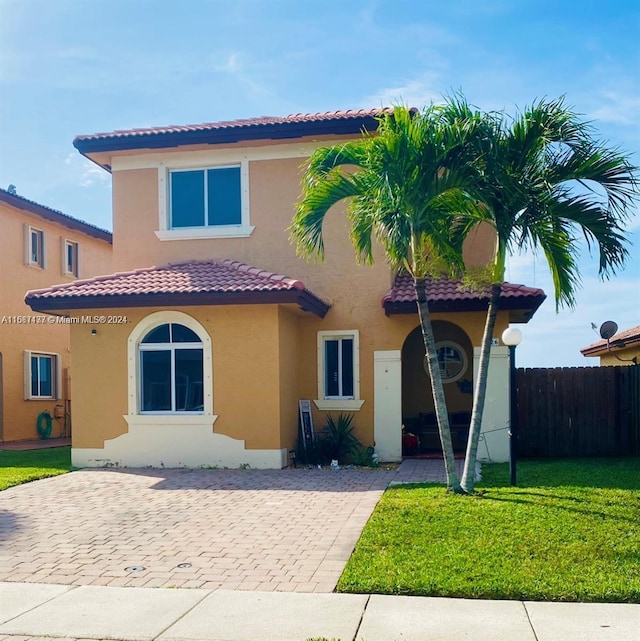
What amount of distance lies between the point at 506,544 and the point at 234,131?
1048 cm

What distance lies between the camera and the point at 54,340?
23.0 m

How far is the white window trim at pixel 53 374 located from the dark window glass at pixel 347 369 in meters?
11.4

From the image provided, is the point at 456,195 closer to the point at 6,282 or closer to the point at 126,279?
the point at 126,279

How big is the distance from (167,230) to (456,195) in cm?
776

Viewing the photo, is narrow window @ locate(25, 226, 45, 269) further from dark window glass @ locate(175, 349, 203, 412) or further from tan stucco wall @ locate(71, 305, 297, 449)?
dark window glass @ locate(175, 349, 203, 412)

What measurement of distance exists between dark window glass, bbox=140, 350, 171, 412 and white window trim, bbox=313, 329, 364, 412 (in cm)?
319

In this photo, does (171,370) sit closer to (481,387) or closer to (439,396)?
(439,396)

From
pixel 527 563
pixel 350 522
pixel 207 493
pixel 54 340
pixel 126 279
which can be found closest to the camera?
pixel 527 563

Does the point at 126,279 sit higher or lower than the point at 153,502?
higher

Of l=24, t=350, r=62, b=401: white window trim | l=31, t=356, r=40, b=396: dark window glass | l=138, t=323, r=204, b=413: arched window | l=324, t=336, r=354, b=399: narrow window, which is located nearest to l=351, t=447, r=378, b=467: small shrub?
l=324, t=336, r=354, b=399: narrow window

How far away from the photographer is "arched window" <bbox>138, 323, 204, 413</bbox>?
13766mm

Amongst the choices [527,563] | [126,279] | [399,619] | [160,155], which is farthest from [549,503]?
[160,155]

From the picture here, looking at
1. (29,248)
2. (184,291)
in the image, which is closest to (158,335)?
(184,291)

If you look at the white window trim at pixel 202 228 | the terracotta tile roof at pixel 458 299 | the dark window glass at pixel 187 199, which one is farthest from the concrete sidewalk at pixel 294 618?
the dark window glass at pixel 187 199
